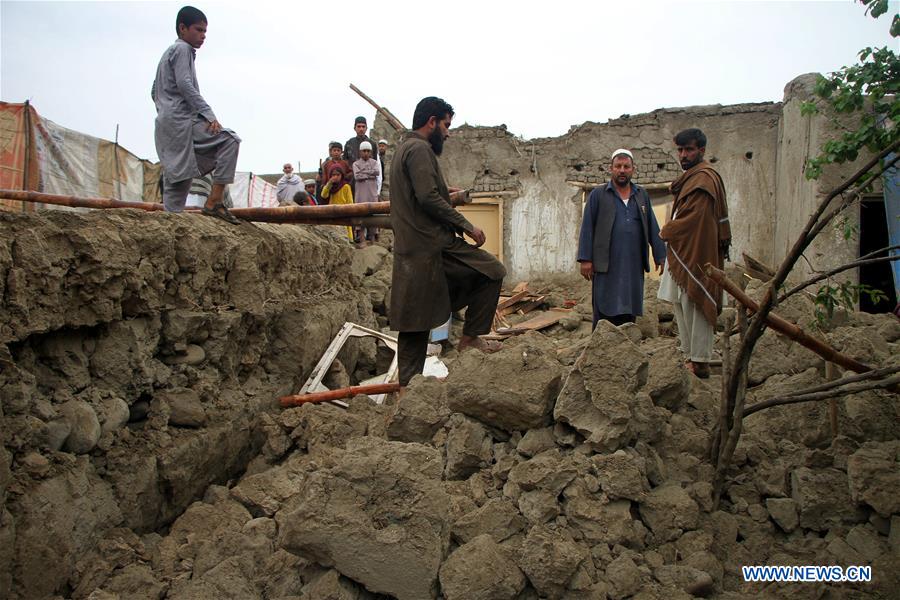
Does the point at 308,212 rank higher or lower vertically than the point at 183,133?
lower

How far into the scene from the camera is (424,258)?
12.6ft

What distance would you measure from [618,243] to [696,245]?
1.87ft

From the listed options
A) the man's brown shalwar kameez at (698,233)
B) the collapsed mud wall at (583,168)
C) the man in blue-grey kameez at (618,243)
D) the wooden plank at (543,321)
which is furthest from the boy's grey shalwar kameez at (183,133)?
the collapsed mud wall at (583,168)

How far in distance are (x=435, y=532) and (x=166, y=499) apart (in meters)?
1.47

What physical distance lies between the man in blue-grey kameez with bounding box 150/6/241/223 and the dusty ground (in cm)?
79

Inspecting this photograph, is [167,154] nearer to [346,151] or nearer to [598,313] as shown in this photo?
[598,313]

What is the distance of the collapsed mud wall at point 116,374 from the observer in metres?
2.29

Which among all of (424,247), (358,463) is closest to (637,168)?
(424,247)

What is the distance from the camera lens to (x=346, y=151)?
1011 cm

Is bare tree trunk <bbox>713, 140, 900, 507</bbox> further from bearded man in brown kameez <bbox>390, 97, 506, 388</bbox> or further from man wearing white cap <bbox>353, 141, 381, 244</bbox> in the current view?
man wearing white cap <bbox>353, 141, 381, 244</bbox>

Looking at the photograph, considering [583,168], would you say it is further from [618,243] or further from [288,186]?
[618,243]

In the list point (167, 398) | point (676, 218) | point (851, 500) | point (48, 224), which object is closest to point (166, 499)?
point (167, 398)

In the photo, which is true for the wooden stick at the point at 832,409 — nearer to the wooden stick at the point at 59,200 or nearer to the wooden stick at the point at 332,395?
the wooden stick at the point at 332,395

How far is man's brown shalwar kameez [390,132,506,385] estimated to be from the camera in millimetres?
3768
